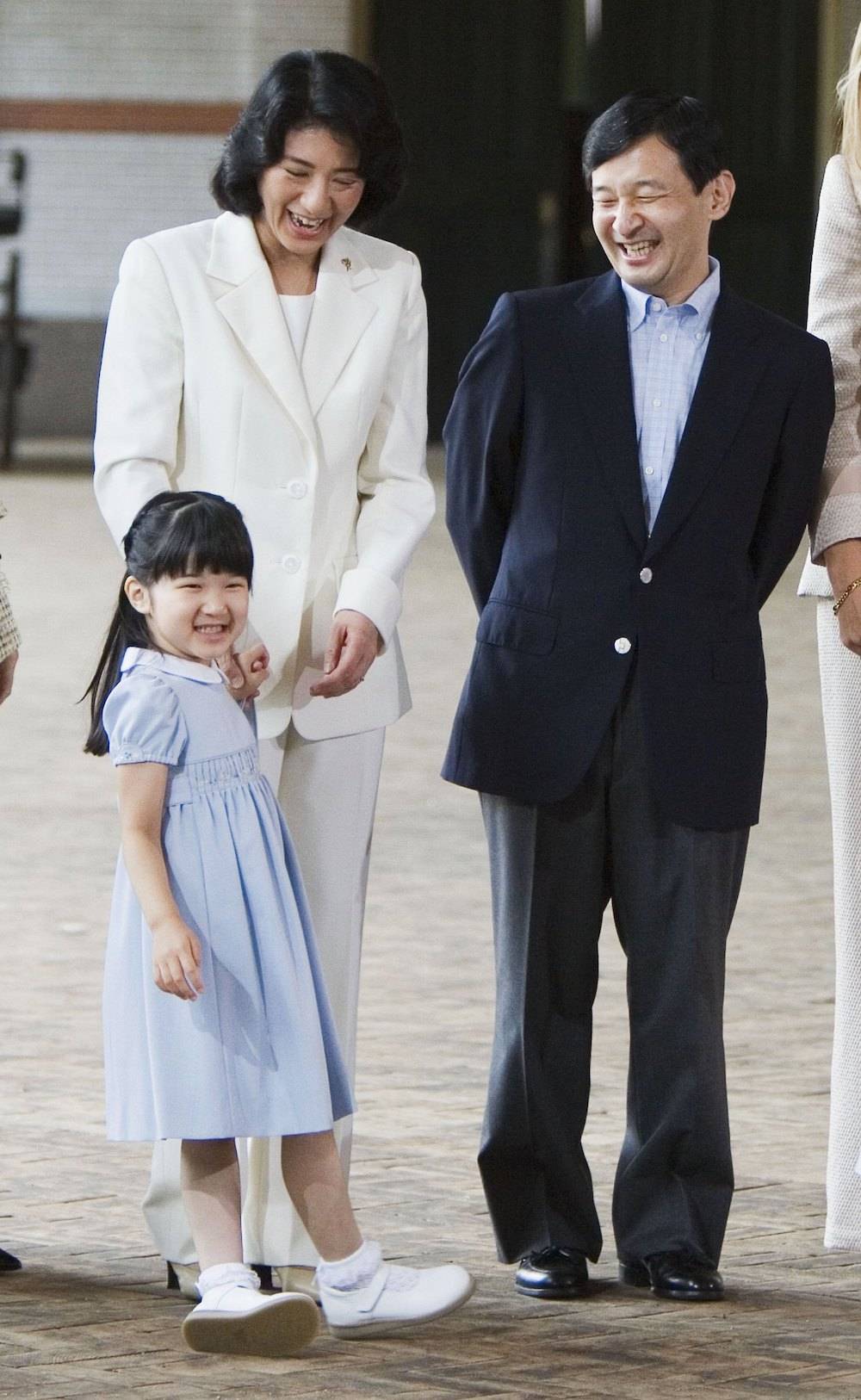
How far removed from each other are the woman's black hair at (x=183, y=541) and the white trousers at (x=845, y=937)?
955 mm

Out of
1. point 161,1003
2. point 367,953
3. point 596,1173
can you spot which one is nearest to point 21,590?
point 367,953

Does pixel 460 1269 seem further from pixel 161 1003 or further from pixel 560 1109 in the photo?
pixel 161 1003

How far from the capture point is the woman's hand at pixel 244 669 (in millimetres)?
3445

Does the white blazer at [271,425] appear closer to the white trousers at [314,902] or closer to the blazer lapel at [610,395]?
the white trousers at [314,902]

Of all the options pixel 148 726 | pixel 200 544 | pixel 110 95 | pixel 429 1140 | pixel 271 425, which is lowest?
pixel 429 1140

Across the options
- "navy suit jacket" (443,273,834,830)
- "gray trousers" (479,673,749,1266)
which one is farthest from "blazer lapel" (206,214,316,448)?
"gray trousers" (479,673,749,1266)

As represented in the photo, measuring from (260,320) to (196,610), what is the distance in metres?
0.50

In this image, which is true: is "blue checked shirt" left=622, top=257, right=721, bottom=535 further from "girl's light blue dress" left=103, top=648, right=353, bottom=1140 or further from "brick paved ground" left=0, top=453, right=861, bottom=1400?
"brick paved ground" left=0, top=453, right=861, bottom=1400

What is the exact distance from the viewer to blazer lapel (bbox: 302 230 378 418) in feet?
11.9

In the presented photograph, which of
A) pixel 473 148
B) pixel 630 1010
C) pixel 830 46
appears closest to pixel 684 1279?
pixel 630 1010

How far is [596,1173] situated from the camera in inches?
170

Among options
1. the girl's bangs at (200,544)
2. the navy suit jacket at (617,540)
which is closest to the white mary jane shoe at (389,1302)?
the navy suit jacket at (617,540)

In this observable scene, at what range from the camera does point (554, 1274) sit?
360cm

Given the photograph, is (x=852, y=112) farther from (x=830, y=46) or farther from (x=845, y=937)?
(x=830, y=46)
